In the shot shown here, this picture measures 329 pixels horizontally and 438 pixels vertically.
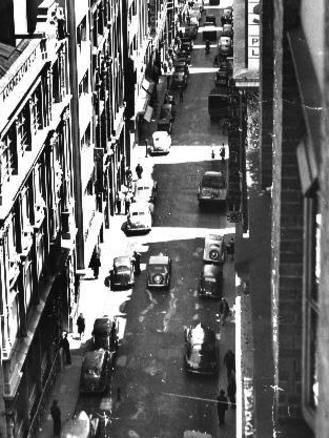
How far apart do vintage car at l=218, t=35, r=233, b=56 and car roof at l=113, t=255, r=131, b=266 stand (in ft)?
247

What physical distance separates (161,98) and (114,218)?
42010 millimetres

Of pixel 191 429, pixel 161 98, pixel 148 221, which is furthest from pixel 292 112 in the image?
pixel 161 98

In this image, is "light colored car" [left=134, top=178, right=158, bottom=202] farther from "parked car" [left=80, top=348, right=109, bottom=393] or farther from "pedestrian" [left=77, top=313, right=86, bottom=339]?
"parked car" [left=80, top=348, right=109, bottom=393]

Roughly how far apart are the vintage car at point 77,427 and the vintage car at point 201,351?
32.5 feet

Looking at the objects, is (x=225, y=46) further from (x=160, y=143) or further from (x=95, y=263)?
(x=95, y=263)

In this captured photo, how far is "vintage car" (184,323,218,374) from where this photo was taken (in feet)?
208

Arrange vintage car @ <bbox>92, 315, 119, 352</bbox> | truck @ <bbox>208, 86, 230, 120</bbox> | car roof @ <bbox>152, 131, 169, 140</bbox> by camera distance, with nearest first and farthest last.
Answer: vintage car @ <bbox>92, 315, 119, 352</bbox> < car roof @ <bbox>152, 131, 169, 140</bbox> < truck @ <bbox>208, 86, 230, 120</bbox>

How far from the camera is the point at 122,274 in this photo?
252ft

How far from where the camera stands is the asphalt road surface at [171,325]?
58938mm

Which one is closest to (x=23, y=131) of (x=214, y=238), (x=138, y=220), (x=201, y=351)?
(x=201, y=351)

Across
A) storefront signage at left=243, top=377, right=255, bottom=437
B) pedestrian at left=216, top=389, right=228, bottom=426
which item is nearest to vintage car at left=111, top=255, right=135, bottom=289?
pedestrian at left=216, top=389, right=228, bottom=426

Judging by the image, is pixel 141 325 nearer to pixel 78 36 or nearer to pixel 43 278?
pixel 43 278

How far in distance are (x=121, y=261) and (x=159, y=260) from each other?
287 cm

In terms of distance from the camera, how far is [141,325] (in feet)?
233
